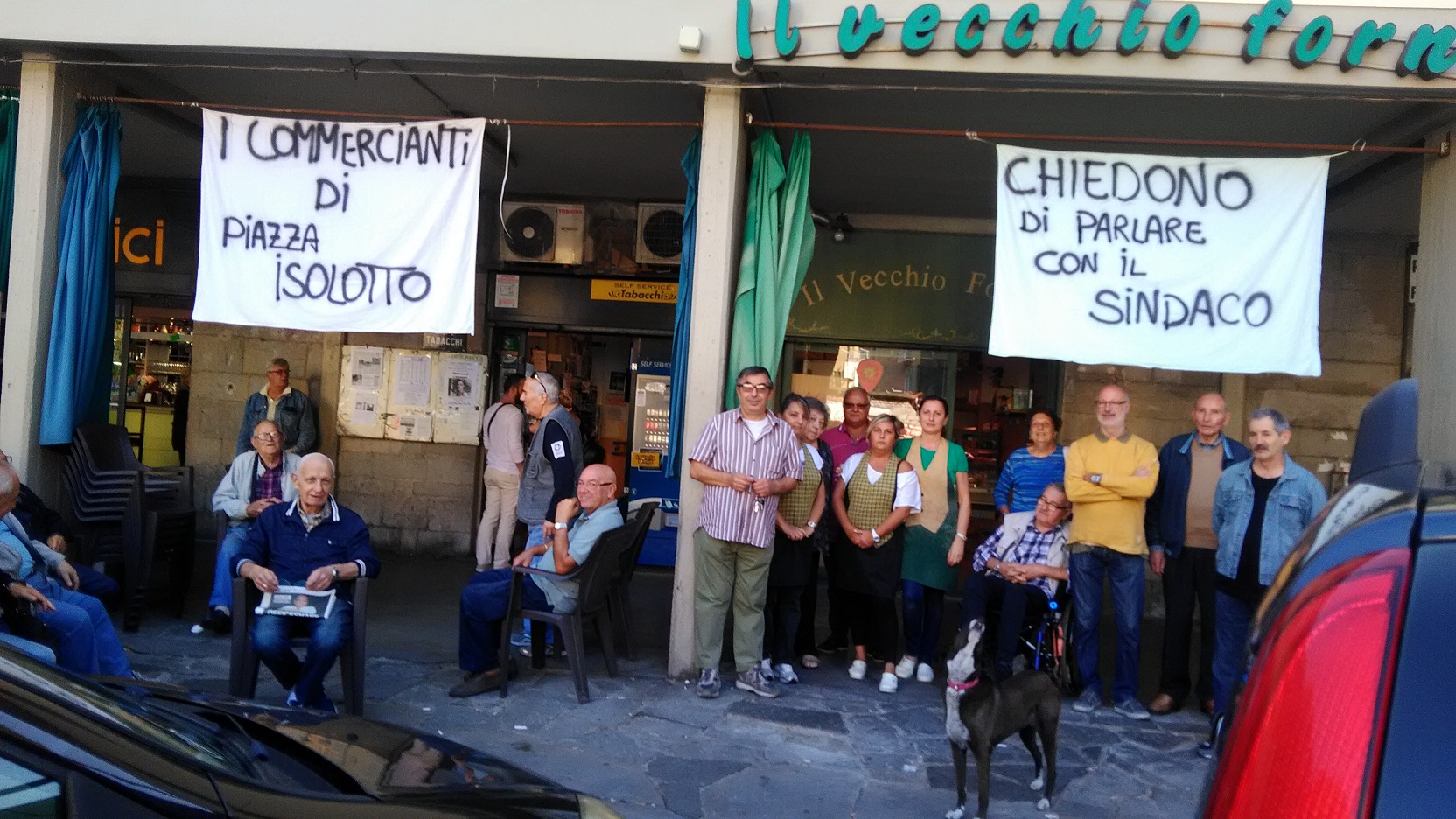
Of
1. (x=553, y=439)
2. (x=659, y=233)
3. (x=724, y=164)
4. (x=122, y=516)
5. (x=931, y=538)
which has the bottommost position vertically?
(x=122, y=516)

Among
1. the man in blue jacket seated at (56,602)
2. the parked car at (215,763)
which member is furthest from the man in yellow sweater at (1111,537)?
the man in blue jacket seated at (56,602)

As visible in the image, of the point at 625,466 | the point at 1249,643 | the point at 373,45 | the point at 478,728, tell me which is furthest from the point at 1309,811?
the point at 625,466

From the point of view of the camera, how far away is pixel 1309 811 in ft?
4.66

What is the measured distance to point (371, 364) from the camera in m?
10.6

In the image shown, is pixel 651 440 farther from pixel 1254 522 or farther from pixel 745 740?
pixel 1254 522

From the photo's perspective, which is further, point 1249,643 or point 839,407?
point 839,407

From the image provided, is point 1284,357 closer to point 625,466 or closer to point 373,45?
point 373,45

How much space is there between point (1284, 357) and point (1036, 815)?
2.82 metres

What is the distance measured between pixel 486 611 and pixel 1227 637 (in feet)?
13.0

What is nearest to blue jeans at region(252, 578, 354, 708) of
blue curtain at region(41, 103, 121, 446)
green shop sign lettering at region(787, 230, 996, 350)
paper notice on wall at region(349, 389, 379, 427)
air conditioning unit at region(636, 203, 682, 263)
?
blue curtain at region(41, 103, 121, 446)

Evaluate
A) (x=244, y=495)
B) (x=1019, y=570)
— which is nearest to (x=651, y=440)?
(x=244, y=495)

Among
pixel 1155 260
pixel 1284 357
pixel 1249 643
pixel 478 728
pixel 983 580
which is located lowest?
pixel 478 728

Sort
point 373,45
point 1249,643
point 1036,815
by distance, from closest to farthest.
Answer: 1. point 1249,643
2. point 1036,815
3. point 373,45

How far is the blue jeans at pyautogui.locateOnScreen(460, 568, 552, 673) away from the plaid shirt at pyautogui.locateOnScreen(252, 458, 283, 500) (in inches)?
67.6
